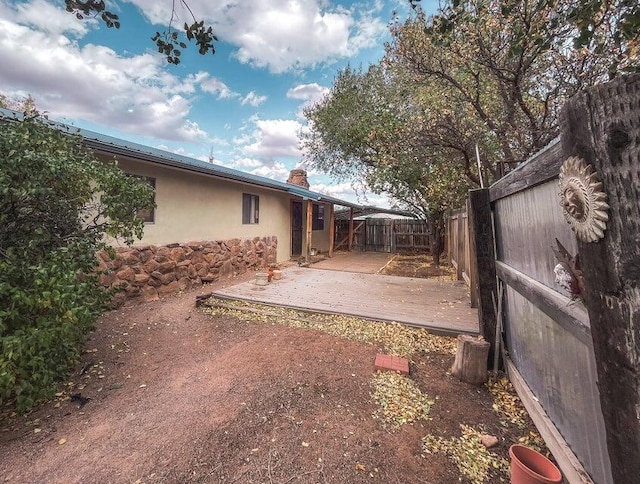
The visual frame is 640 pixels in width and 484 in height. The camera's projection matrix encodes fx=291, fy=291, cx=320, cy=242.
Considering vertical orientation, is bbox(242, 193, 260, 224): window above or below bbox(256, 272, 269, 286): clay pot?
above

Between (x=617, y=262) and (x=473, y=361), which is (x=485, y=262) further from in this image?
(x=617, y=262)

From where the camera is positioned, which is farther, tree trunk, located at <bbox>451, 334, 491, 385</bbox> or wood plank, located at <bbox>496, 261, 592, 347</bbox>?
tree trunk, located at <bbox>451, 334, 491, 385</bbox>

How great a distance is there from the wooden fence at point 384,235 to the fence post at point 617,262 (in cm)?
1454

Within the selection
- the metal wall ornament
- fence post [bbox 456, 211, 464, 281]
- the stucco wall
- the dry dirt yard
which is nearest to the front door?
the stucco wall

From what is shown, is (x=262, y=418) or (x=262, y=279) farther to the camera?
(x=262, y=279)

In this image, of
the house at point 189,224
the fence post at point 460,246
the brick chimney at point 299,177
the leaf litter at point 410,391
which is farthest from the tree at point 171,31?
the brick chimney at point 299,177

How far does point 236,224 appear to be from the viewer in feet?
29.1

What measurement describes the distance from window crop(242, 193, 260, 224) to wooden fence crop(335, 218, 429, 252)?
6910 mm

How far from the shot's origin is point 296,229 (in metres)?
12.8

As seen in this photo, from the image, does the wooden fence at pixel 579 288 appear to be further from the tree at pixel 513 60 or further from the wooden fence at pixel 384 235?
the wooden fence at pixel 384 235

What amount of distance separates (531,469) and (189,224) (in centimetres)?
731

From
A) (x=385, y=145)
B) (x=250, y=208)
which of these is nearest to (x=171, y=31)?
(x=385, y=145)

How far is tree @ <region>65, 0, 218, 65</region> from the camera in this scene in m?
2.20

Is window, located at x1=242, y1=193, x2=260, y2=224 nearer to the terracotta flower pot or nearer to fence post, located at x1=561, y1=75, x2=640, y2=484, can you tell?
the terracotta flower pot
